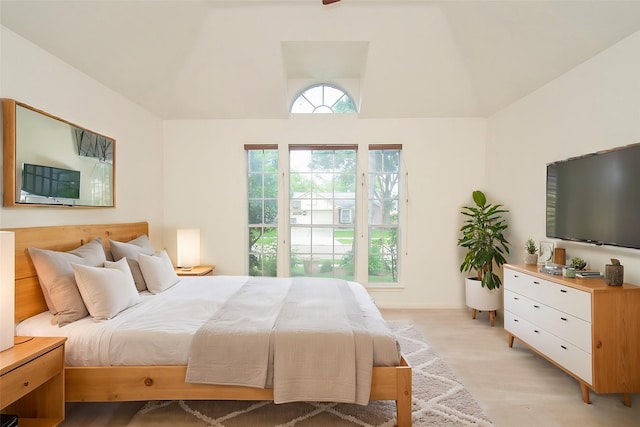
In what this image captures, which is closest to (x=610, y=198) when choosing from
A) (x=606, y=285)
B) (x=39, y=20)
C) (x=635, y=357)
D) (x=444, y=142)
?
(x=606, y=285)

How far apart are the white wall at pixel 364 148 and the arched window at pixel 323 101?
0.22 m

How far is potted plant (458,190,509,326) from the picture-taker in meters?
3.91

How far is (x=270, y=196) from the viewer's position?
184 inches

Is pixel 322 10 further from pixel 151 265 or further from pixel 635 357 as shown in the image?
pixel 635 357

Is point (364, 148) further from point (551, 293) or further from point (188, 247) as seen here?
point (551, 293)

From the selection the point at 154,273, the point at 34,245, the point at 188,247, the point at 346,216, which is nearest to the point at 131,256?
the point at 154,273

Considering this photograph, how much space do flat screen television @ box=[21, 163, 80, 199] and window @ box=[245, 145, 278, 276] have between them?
7.06 ft

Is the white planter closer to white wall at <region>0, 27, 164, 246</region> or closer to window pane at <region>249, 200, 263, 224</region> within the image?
window pane at <region>249, 200, 263, 224</region>

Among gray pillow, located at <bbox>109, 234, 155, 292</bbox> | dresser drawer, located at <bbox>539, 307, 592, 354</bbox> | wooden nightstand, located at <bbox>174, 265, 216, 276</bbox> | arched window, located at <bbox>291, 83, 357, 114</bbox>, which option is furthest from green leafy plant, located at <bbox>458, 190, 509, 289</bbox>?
gray pillow, located at <bbox>109, 234, 155, 292</bbox>

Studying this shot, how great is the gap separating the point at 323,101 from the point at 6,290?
12.6ft

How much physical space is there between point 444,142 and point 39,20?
13.7ft

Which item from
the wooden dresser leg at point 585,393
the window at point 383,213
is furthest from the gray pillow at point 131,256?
the wooden dresser leg at point 585,393

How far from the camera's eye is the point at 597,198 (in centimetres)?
260

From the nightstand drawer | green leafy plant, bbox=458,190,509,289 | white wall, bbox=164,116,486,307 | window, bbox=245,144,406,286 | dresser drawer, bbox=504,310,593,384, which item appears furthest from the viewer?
window, bbox=245,144,406,286
